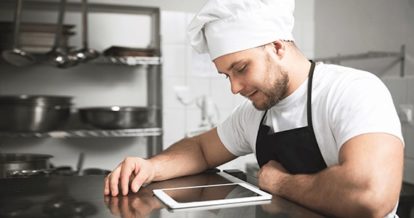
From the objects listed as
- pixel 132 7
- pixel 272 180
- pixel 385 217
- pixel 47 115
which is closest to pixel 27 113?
pixel 47 115

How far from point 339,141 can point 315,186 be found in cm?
14

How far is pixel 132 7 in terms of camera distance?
8.80 ft

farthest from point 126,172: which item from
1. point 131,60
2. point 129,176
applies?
point 131,60

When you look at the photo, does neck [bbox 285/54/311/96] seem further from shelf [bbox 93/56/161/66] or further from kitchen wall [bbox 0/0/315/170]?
kitchen wall [bbox 0/0/315/170]

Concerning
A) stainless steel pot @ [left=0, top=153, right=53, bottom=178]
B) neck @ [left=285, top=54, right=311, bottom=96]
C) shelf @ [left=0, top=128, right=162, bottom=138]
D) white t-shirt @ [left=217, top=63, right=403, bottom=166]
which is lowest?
stainless steel pot @ [left=0, top=153, right=53, bottom=178]

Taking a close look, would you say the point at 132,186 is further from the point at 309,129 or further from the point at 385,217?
the point at 385,217

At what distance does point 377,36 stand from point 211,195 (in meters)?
1.82

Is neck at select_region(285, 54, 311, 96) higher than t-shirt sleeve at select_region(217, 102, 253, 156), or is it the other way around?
neck at select_region(285, 54, 311, 96)

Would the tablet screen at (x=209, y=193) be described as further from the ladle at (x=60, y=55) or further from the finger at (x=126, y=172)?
the ladle at (x=60, y=55)

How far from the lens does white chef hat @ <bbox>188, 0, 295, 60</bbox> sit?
121 cm

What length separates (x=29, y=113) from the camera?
86.5 inches

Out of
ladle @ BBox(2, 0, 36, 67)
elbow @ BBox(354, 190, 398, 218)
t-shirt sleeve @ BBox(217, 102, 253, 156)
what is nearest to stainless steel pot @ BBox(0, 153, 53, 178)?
ladle @ BBox(2, 0, 36, 67)

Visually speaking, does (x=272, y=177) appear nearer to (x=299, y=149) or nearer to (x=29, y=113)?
(x=299, y=149)

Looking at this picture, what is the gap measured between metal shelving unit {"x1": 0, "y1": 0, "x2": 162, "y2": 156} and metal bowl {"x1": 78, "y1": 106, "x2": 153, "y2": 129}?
0.05 m
